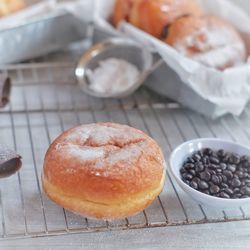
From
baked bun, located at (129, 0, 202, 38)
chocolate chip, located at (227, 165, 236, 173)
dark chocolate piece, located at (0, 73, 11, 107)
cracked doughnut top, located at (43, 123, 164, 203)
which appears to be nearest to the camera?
cracked doughnut top, located at (43, 123, 164, 203)

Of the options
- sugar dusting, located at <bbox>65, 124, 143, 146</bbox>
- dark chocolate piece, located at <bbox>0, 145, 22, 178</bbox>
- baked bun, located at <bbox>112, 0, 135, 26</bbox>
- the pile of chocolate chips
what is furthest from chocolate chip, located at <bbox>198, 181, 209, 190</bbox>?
baked bun, located at <bbox>112, 0, 135, 26</bbox>

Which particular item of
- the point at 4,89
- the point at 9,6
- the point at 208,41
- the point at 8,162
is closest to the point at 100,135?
the point at 8,162

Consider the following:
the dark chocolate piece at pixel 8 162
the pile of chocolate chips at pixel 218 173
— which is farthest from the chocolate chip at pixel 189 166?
the dark chocolate piece at pixel 8 162

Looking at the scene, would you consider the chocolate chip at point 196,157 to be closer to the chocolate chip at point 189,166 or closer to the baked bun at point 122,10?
the chocolate chip at point 189,166

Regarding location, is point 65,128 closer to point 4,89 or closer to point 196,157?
point 4,89

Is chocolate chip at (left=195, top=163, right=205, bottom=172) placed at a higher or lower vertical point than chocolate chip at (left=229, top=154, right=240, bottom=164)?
lower

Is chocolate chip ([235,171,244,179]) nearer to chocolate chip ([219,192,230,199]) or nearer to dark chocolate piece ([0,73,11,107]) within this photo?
chocolate chip ([219,192,230,199])

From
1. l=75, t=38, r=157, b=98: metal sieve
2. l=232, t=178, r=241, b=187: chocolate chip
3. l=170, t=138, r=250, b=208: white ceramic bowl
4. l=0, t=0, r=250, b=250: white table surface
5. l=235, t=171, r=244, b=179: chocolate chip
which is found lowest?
l=75, t=38, r=157, b=98: metal sieve
